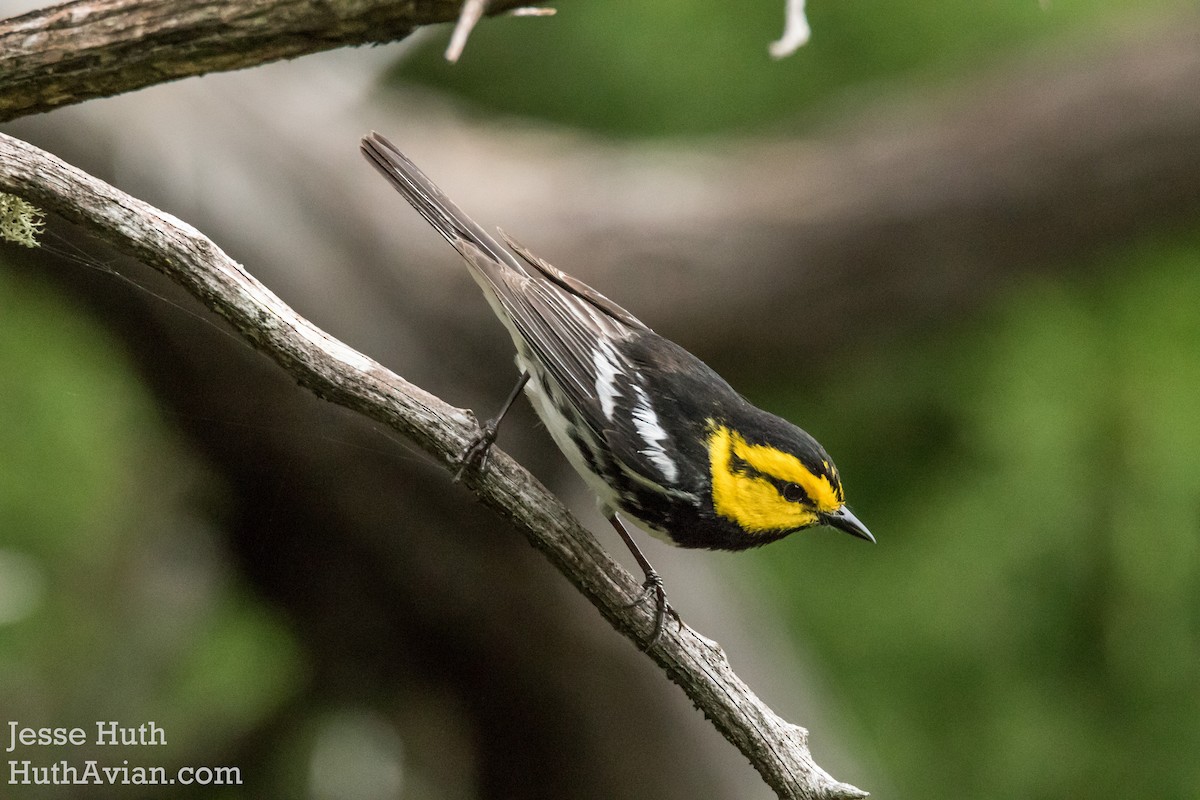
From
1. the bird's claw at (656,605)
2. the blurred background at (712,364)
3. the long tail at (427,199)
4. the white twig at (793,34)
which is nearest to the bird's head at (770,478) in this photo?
the bird's claw at (656,605)

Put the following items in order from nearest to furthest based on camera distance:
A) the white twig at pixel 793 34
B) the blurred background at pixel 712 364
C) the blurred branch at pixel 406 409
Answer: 1. the white twig at pixel 793 34
2. the blurred branch at pixel 406 409
3. the blurred background at pixel 712 364

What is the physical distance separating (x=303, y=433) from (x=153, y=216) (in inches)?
116

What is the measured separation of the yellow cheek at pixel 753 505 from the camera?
276 centimetres

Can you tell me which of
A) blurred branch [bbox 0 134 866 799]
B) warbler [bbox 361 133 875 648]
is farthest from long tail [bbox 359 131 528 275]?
blurred branch [bbox 0 134 866 799]

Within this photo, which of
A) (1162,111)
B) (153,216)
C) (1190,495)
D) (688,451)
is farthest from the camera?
(1162,111)

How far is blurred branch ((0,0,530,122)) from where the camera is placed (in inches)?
93.3

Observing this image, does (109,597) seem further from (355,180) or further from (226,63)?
(226,63)

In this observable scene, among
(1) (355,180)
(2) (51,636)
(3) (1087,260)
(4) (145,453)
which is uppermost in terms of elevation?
(3) (1087,260)

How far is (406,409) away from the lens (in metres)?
2.39

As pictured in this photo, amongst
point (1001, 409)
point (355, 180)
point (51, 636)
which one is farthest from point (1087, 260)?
point (51, 636)

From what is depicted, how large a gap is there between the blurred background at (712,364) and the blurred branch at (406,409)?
2259 mm

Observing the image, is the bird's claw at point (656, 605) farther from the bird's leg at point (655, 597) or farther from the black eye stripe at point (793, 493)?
the black eye stripe at point (793, 493)

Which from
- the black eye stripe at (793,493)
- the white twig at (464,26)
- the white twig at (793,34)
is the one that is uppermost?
the white twig at (793,34)

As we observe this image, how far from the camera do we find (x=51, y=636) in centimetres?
472
